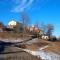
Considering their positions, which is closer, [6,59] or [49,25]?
[6,59]

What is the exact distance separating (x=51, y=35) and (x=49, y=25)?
4.09 meters

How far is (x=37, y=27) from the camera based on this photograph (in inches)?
2990

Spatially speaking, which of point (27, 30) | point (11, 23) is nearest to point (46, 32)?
point (27, 30)

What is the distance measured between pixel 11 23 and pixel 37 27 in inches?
748

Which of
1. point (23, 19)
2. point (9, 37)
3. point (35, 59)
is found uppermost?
point (23, 19)

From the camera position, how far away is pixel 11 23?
91.0m

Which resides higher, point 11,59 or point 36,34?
point 36,34

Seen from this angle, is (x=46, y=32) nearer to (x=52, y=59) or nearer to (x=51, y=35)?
(x=51, y=35)

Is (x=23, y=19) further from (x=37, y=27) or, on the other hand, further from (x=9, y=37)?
(x=37, y=27)

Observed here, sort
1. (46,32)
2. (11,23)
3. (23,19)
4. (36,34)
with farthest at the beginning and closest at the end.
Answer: (11,23) → (46,32) → (36,34) → (23,19)

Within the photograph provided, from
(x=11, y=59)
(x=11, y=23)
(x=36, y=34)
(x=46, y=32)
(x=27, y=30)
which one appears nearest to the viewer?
(x=11, y=59)

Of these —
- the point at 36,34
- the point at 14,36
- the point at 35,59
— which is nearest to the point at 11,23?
the point at 36,34

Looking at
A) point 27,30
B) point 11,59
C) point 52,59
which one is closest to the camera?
point 11,59

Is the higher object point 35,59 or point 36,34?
point 36,34
